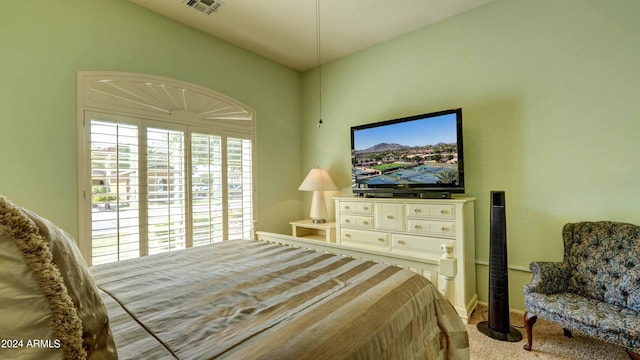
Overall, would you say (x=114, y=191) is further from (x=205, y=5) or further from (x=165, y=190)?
(x=205, y=5)

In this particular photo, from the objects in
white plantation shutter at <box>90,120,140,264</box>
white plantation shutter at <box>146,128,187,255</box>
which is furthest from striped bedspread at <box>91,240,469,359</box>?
white plantation shutter at <box>146,128,187,255</box>

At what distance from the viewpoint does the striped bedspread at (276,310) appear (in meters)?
→ 0.87

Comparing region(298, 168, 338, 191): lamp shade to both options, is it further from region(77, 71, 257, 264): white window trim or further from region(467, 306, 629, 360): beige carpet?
region(467, 306, 629, 360): beige carpet

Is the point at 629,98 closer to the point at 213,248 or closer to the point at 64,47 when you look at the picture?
the point at 213,248

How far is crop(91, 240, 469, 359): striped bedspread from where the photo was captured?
2.86ft

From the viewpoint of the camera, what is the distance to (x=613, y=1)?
84.4 inches

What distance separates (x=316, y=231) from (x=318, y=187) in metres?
0.85

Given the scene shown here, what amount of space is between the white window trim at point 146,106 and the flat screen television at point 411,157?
1.47 m

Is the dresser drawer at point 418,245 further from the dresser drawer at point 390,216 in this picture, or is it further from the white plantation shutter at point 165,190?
the white plantation shutter at point 165,190

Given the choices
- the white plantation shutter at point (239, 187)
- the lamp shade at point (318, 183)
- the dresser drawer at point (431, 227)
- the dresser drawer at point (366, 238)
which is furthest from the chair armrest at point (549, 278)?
the white plantation shutter at point (239, 187)

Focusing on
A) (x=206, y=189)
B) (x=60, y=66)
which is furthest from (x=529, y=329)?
(x=60, y=66)

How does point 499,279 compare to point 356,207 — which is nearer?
point 499,279

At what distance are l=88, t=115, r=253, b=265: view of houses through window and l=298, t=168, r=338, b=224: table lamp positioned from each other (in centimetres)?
79

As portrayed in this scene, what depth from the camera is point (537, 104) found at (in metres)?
2.44
